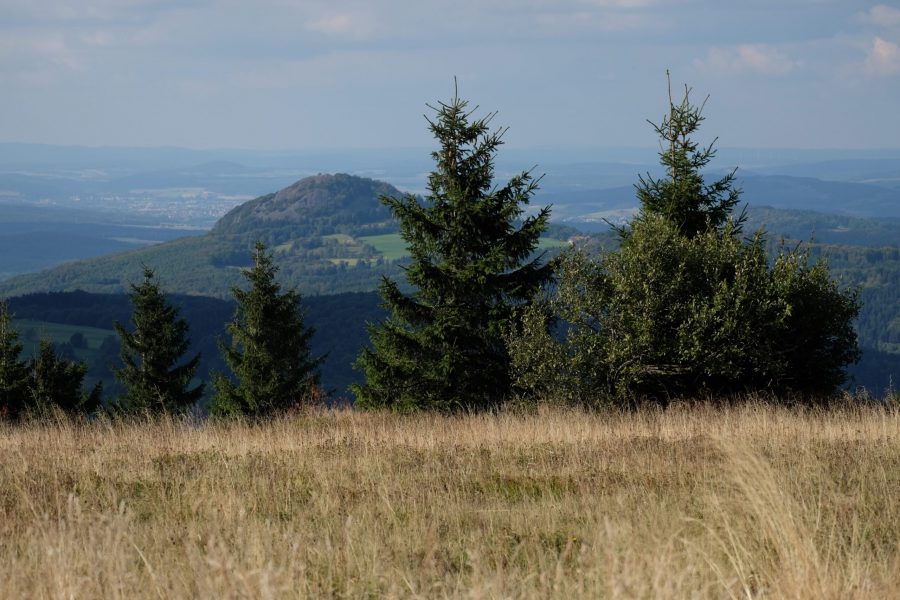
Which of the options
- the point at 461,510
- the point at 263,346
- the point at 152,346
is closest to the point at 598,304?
the point at 461,510

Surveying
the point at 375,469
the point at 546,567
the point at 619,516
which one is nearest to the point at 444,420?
the point at 375,469

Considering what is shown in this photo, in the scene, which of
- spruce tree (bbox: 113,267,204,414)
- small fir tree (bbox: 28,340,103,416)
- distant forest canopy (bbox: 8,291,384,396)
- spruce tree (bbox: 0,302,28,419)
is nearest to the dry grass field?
small fir tree (bbox: 28,340,103,416)

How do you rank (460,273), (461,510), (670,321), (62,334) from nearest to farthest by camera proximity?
(461,510)
(670,321)
(460,273)
(62,334)

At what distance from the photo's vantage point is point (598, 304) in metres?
18.6

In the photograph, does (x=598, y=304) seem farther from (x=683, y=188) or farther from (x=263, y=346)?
(x=263, y=346)

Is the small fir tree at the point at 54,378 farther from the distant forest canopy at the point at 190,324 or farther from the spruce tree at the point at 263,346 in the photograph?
the distant forest canopy at the point at 190,324

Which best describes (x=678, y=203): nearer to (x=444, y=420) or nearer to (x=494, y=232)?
(x=494, y=232)

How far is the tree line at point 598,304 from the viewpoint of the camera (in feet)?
59.9

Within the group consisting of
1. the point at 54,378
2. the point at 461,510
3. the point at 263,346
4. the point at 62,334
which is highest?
the point at 461,510

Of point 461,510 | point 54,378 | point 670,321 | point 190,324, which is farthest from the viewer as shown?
point 190,324

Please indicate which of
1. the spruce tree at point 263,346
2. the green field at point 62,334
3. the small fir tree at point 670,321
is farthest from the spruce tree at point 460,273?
the green field at point 62,334

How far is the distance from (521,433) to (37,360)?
126 feet

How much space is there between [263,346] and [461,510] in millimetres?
35676

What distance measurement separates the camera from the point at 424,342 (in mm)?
24094
